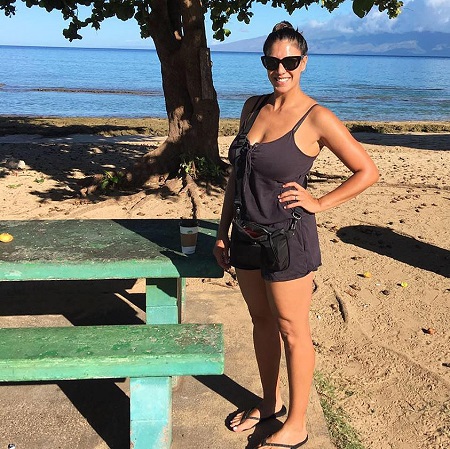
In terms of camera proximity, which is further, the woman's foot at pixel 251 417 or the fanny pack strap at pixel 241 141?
the woman's foot at pixel 251 417

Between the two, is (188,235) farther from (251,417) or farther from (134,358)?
(251,417)

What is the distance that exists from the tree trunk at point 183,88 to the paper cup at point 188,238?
467 cm

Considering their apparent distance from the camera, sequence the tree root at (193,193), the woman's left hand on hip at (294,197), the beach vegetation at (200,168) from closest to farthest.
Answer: the woman's left hand on hip at (294,197) < the tree root at (193,193) < the beach vegetation at (200,168)

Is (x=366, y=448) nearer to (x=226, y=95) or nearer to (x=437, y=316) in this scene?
(x=437, y=316)

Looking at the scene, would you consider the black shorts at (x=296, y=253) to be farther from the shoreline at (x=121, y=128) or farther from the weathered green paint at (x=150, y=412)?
the shoreline at (x=121, y=128)

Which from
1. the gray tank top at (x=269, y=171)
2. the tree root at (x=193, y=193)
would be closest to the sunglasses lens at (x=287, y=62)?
the gray tank top at (x=269, y=171)

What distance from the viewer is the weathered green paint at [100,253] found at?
9.62 ft

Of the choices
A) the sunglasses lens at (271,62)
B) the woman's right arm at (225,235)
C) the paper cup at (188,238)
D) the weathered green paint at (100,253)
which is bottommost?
the weathered green paint at (100,253)

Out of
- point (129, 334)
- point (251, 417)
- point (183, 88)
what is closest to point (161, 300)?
point (129, 334)

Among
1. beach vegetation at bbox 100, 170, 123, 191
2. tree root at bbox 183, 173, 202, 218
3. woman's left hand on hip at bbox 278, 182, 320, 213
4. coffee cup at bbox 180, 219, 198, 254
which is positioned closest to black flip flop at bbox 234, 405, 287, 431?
coffee cup at bbox 180, 219, 198, 254

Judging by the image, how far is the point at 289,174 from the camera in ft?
7.59

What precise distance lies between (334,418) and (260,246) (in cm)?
121

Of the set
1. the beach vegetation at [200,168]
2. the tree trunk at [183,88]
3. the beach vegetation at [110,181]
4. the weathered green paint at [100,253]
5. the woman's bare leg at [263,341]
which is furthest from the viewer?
the beach vegetation at [200,168]

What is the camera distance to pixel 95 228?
361 centimetres
